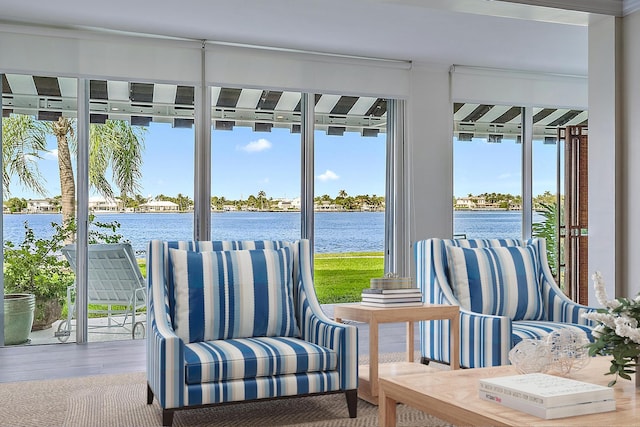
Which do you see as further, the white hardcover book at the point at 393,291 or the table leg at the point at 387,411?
the white hardcover book at the point at 393,291

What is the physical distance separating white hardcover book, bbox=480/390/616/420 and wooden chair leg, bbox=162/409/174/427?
5.03 ft

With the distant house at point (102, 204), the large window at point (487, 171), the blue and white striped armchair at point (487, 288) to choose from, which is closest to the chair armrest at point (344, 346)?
the blue and white striped armchair at point (487, 288)

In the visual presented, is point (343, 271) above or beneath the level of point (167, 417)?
above

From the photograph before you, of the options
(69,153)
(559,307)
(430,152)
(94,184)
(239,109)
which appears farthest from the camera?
(430,152)

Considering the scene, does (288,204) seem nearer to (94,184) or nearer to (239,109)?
(239,109)

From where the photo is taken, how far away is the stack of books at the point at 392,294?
12.0 ft

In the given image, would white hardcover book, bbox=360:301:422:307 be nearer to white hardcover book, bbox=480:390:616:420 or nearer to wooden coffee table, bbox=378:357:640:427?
wooden coffee table, bbox=378:357:640:427

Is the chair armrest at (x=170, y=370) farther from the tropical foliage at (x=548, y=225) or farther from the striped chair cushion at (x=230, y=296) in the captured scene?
the tropical foliage at (x=548, y=225)

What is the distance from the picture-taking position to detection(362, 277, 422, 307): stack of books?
143 inches

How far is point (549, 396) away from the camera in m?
1.95

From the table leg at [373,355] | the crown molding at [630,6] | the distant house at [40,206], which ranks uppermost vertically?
the crown molding at [630,6]

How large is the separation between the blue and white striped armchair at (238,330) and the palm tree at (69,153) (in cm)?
243

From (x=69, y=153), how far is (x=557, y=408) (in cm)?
472

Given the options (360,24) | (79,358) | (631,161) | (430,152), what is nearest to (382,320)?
(631,161)
